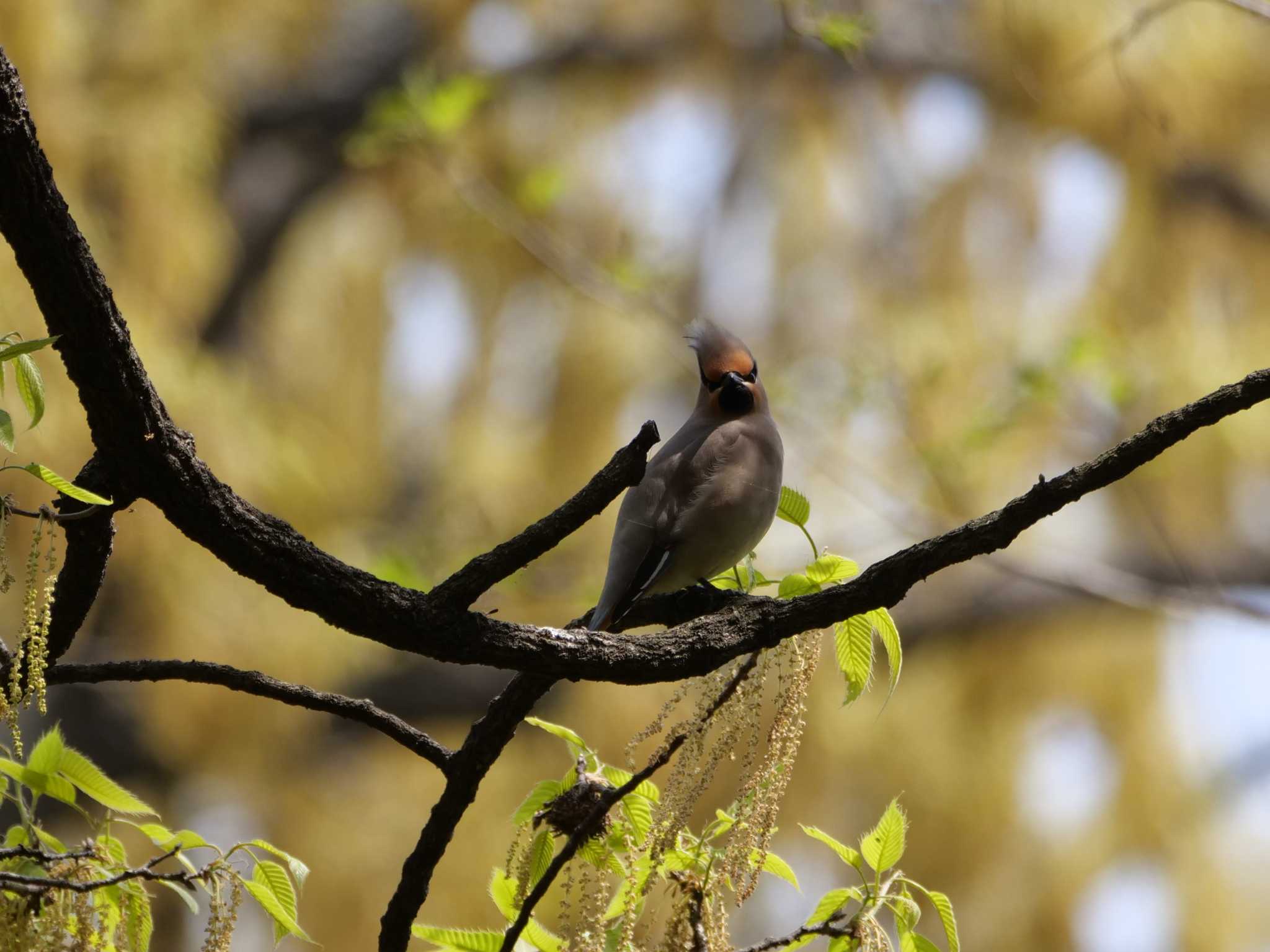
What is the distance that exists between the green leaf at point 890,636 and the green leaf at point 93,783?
0.74m

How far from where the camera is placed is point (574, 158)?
20.7 feet

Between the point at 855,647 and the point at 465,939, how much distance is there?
0.52 metres

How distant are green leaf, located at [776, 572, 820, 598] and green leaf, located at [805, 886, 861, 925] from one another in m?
Result: 0.31

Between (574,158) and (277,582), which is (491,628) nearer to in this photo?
(277,582)

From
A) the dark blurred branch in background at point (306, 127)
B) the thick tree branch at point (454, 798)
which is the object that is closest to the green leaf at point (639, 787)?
the thick tree branch at point (454, 798)

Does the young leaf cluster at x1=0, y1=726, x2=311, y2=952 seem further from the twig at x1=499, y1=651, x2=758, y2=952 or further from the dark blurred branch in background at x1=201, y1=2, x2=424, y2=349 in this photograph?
the dark blurred branch in background at x1=201, y1=2, x2=424, y2=349

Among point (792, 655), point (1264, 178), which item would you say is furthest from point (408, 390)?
point (792, 655)


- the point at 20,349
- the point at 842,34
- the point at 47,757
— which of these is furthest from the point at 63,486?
the point at 842,34

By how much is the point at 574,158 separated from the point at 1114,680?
3239 mm

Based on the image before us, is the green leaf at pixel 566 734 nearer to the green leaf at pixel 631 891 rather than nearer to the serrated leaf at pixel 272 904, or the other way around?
the green leaf at pixel 631 891

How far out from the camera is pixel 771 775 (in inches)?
53.9

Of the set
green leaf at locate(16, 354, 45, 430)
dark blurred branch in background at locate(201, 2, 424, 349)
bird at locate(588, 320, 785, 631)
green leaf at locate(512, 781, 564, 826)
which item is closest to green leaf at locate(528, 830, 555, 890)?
green leaf at locate(512, 781, 564, 826)

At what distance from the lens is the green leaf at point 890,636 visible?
144 centimetres

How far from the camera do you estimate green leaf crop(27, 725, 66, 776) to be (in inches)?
53.0
